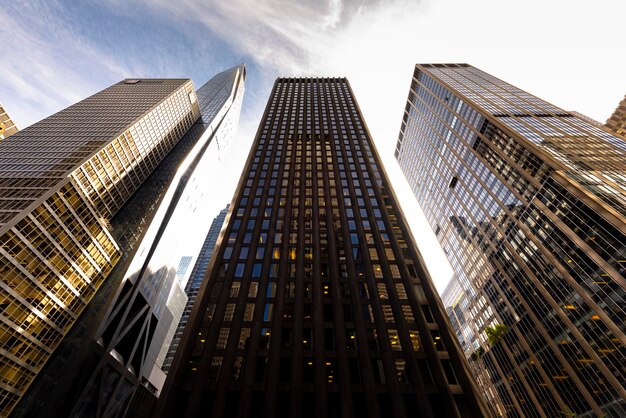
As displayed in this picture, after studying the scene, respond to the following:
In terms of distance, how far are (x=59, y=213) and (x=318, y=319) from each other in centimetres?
5757

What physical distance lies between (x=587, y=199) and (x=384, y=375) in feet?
170

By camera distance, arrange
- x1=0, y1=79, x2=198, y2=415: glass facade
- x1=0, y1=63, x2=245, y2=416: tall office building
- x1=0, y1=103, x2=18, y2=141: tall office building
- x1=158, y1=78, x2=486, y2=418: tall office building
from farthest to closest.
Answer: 1. x1=0, y1=103, x2=18, y2=141: tall office building
2. x1=0, y1=63, x2=245, y2=416: tall office building
3. x1=0, y1=79, x2=198, y2=415: glass facade
4. x1=158, y1=78, x2=486, y2=418: tall office building

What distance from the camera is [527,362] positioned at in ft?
219

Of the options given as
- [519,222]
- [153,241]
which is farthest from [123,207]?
[519,222]

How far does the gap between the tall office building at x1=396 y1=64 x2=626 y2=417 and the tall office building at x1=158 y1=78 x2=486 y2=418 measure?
3626 centimetres

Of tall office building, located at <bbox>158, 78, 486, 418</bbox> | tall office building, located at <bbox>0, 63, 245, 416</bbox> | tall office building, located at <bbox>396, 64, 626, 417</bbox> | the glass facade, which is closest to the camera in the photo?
tall office building, located at <bbox>158, 78, 486, 418</bbox>

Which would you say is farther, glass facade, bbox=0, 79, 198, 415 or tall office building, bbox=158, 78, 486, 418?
glass facade, bbox=0, 79, 198, 415

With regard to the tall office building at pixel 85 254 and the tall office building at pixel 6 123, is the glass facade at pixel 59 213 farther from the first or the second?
the tall office building at pixel 6 123

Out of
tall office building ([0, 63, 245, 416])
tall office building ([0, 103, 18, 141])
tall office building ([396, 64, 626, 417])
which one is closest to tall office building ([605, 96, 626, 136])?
tall office building ([396, 64, 626, 417])

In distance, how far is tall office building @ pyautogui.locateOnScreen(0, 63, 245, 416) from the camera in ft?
157

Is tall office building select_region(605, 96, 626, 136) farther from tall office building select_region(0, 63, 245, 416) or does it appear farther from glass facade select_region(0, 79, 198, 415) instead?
glass facade select_region(0, 79, 198, 415)

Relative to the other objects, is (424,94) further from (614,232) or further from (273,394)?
(273,394)

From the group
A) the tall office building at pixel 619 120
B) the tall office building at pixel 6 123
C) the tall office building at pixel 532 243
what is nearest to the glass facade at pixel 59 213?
the tall office building at pixel 6 123

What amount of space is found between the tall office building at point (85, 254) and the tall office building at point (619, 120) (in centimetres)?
16740
